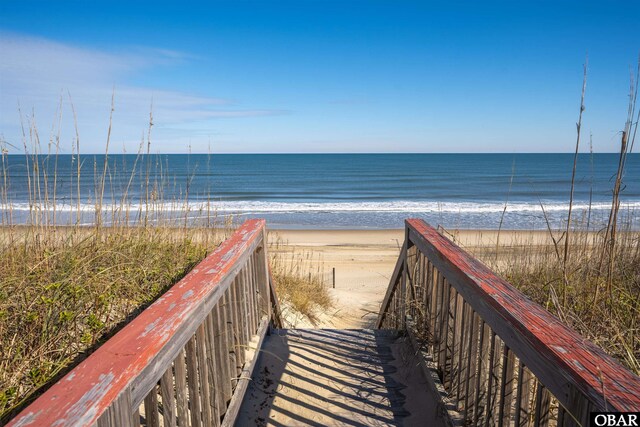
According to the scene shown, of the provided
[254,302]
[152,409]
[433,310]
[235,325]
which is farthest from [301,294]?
[152,409]

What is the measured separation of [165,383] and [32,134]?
13.1 feet

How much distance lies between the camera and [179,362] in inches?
64.7

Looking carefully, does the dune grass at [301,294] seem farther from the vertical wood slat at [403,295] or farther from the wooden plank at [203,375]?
the wooden plank at [203,375]

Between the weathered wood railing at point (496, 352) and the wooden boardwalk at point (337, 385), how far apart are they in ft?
0.73

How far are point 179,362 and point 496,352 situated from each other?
1.18m

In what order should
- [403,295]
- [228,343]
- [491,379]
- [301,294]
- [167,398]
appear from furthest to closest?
[301,294] < [403,295] < [228,343] < [491,379] < [167,398]

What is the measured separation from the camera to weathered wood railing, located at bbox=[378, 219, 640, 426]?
1.12 m

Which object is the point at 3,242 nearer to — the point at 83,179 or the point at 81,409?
the point at 81,409

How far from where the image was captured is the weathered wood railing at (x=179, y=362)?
1000mm

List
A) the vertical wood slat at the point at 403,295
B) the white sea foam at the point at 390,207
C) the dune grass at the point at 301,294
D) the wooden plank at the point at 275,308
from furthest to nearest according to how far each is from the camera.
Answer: the white sea foam at the point at 390,207 < the dune grass at the point at 301,294 < the wooden plank at the point at 275,308 < the vertical wood slat at the point at 403,295

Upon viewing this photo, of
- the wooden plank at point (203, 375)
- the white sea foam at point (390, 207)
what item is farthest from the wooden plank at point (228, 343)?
the white sea foam at point (390, 207)

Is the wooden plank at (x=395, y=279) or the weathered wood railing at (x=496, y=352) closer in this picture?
the weathered wood railing at (x=496, y=352)

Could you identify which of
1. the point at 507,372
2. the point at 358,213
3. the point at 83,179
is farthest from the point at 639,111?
the point at 83,179

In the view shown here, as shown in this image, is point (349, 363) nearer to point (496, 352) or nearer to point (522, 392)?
point (496, 352)
